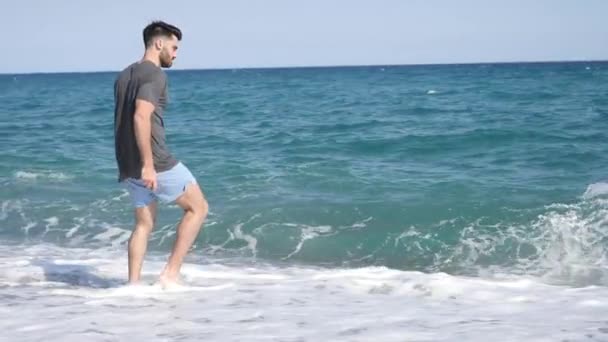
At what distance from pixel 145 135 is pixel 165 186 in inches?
15.3

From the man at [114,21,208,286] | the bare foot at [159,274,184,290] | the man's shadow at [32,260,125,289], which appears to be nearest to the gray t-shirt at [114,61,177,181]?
the man at [114,21,208,286]

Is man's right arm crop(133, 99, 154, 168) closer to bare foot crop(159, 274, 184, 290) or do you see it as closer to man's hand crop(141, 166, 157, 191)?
man's hand crop(141, 166, 157, 191)

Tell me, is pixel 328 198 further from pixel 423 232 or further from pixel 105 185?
pixel 105 185

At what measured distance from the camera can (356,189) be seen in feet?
35.5

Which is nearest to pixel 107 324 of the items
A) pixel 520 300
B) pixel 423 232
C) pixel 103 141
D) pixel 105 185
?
pixel 520 300

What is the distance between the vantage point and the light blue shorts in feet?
16.2

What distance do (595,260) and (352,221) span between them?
2.72m

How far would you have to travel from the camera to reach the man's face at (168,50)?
491 centimetres

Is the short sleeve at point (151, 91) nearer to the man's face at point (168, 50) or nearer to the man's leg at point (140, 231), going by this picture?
the man's face at point (168, 50)

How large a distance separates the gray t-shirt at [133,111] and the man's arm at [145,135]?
0.05 m

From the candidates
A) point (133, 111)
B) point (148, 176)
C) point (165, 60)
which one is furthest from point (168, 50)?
point (148, 176)

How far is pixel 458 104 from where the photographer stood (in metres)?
27.6

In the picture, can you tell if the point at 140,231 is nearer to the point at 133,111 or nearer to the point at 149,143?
the point at 149,143

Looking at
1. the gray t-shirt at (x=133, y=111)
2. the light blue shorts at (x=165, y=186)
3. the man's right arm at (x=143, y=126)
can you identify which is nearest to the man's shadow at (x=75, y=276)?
the light blue shorts at (x=165, y=186)
